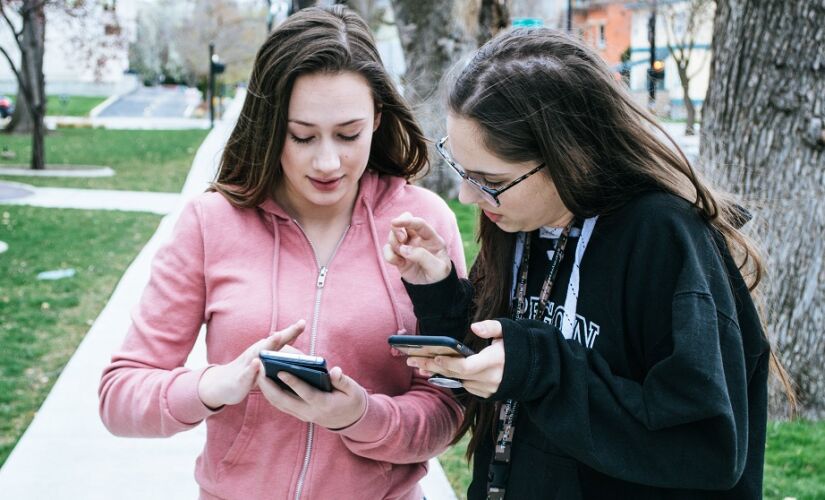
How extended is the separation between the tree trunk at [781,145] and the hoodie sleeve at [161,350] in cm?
342

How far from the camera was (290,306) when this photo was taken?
2.20 meters

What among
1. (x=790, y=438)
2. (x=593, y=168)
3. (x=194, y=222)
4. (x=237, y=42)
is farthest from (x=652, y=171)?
(x=237, y=42)

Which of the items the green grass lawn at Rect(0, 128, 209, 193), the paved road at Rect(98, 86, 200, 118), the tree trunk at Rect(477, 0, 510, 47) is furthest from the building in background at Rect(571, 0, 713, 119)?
the paved road at Rect(98, 86, 200, 118)

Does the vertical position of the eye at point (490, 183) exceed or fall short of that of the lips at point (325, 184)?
it exceeds it

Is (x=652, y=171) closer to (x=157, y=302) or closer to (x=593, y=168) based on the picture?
(x=593, y=168)

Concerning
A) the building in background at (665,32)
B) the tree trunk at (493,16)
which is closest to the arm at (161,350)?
the tree trunk at (493,16)

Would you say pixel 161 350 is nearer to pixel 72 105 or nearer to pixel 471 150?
pixel 471 150

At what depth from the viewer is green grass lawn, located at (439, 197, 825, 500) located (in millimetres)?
4383

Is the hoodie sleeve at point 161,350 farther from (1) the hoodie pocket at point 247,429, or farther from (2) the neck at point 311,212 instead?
(2) the neck at point 311,212

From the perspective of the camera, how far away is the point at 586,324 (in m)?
1.91

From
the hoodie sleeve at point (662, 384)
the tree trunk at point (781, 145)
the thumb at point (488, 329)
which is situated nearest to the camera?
the hoodie sleeve at point (662, 384)

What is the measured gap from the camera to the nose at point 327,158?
222cm

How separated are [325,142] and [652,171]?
776 mm

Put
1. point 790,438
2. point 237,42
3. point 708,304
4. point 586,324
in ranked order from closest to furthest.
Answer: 1. point 708,304
2. point 586,324
3. point 790,438
4. point 237,42
